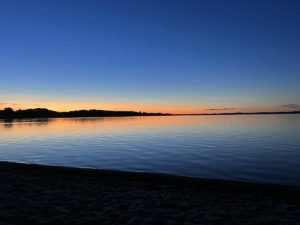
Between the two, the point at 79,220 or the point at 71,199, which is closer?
the point at 79,220

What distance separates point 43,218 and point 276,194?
12082 mm

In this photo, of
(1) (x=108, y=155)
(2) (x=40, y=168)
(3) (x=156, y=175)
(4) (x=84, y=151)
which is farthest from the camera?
(4) (x=84, y=151)

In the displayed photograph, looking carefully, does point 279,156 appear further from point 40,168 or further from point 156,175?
point 40,168

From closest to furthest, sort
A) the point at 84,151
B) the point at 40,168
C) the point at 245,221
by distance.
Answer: the point at 245,221 → the point at 40,168 → the point at 84,151

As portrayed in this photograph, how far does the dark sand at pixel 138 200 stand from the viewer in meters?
12.9

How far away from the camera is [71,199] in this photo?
15836 mm

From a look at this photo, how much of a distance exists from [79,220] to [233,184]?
10.4 m

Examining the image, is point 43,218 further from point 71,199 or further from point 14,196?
point 14,196

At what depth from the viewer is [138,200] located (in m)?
15.8

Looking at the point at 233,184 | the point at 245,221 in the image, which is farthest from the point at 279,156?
the point at 245,221

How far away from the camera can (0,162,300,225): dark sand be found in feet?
42.3

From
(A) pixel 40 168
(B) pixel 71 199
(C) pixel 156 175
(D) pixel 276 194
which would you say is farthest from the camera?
(A) pixel 40 168

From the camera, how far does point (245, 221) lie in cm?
1262

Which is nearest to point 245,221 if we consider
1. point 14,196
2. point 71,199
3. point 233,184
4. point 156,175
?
point 233,184
